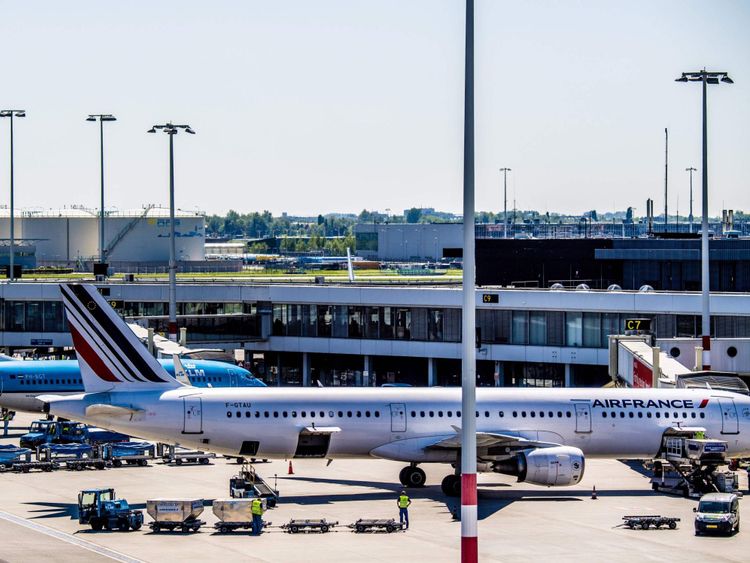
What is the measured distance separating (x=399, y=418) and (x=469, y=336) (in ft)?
84.8

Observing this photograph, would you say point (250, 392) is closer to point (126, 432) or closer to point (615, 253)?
point (126, 432)

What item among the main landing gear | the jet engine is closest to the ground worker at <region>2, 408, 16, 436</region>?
the main landing gear

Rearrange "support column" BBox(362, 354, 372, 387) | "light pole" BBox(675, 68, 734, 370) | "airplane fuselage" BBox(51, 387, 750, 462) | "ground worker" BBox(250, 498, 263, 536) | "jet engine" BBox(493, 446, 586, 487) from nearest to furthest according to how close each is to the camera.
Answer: "ground worker" BBox(250, 498, 263, 536) → "jet engine" BBox(493, 446, 586, 487) → "airplane fuselage" BBox(51, 387, 750, 462) → "light pole" BBox(675, 68, 734, 370) → "support column" BBox(362, 354, 372, 387)

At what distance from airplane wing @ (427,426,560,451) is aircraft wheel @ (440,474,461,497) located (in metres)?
1.35

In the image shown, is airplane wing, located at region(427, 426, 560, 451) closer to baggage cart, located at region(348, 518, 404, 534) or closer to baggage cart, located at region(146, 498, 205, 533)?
baggage cart, located at region(348, 518, 404, 534)

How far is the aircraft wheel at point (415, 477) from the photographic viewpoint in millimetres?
58500

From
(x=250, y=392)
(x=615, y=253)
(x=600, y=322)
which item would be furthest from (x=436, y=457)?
(x=615, y=253)

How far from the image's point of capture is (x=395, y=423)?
57188 mm

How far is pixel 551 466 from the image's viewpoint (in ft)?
178

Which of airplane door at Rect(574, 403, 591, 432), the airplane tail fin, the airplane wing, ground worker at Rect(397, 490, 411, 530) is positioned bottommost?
ground worker at Rect(397, 490, 411, 530)

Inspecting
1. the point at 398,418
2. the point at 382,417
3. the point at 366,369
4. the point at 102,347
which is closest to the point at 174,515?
the point at 102,347

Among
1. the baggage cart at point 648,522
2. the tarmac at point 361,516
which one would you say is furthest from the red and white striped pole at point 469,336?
the baggage cart at point 648,522

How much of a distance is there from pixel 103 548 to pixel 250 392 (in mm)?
13088

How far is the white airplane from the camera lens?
55219 millimetres
